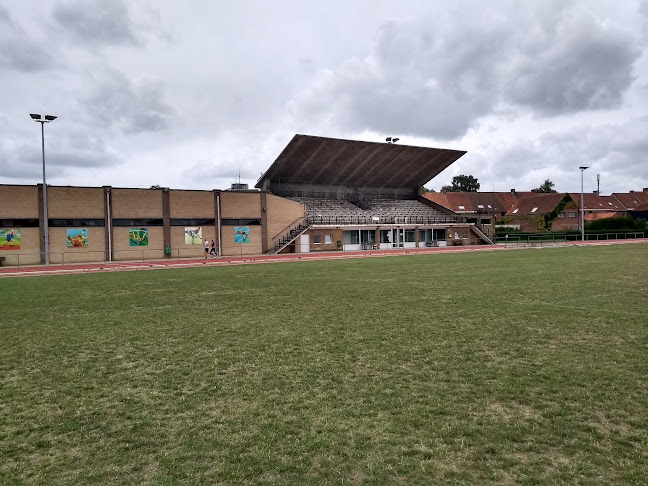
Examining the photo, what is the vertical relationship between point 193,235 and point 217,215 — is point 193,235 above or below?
below

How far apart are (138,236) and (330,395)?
1629 inches

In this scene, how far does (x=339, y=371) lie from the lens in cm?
741

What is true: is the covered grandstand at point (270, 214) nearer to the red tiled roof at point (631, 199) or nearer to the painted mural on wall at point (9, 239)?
the painted mural on wall at point (9, 239)

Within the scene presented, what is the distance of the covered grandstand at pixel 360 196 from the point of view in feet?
173

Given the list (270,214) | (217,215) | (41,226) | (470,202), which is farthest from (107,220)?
(470,202)

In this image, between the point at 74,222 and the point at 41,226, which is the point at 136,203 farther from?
the point at 41,226

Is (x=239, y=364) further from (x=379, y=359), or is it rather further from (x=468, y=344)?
(x=468, y=344)

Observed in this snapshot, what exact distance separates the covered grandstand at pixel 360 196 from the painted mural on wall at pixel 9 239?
23.3 m

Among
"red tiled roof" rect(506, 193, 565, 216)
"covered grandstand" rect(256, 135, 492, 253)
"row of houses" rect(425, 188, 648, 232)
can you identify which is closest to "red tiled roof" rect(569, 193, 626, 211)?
"row of houses" rect(425, 188, 648, 232)

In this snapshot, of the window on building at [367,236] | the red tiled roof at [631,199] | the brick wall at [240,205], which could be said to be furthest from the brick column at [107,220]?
the red tiled roof at [631,199]

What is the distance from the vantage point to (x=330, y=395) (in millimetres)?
6363

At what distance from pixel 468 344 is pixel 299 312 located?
5.34 m

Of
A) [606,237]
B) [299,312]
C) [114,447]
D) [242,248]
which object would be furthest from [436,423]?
[606,237]

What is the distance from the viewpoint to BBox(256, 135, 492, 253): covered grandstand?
52.8 meters
